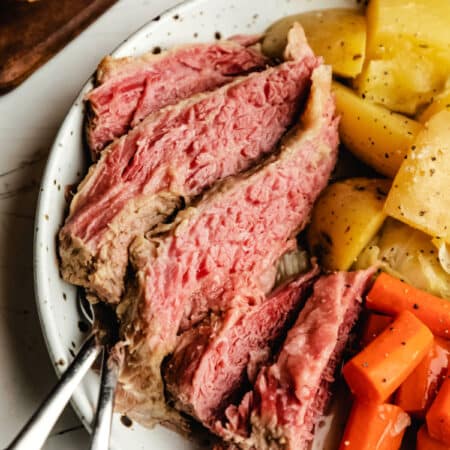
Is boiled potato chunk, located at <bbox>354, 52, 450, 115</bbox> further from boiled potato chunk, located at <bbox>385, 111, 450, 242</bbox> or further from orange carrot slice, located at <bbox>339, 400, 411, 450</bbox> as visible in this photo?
orange carrot slice, located at <bbox>339, 400, 411, 450</bbox>

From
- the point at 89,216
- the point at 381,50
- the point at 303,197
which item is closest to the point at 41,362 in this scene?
the point at 89,216

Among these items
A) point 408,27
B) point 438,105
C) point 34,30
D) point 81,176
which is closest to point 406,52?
point 408,27

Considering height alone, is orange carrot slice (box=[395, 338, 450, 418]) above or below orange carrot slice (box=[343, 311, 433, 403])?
below

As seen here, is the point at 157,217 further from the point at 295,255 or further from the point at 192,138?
the point at 295,255

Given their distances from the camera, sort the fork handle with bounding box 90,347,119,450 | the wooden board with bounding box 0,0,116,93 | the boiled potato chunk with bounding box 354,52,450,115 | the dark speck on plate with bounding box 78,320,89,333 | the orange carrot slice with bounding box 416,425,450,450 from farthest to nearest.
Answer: the wooden board with bounding box 0,0,116,93
the boiled potato chunk with bounding box 354,52,450,115
the dark speck on plate with bounding box 78,320,89,333
the orange carrot slice with bounding box 416,425,450,450
the fork handle with bounding box 90,347,119,450

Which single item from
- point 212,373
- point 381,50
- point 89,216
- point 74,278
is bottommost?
point 212,373

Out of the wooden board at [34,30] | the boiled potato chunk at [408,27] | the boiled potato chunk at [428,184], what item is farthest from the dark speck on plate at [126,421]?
the boiled potato chunk at [408,27]

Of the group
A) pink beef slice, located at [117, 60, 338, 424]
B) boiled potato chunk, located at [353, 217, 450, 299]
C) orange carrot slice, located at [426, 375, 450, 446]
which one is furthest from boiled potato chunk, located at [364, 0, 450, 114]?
orange carrot slice, located at [426, 375, 450, 446]

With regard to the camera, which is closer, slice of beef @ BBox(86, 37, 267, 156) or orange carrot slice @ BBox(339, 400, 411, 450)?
orange carrot slice @ BBox(339, 400, 411, 450)
